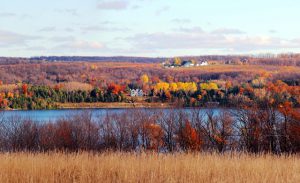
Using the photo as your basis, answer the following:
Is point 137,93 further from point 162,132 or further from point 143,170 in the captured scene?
point 143,170

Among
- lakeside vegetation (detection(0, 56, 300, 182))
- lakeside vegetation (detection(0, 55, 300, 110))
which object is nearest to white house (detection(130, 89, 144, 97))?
lakeside vegetation (detection(0, 55, 300, 110))

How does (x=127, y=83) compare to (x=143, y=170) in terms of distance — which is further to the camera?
(x=127, y=83)

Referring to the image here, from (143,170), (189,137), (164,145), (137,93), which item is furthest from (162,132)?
(137,93)

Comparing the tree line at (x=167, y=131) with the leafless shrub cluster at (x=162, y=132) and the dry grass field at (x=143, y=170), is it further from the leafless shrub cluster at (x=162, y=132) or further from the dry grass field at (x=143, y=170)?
the dry grass field at (x=143, y=170)

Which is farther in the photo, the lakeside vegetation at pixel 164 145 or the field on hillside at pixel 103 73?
the field on hillside at pixel 103 73

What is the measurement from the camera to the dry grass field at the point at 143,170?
899 cm

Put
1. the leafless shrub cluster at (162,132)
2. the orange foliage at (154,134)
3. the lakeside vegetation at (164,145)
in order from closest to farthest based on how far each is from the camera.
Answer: the lakeside vegetation at (164,145) → the leafless shrub cluster at (162,132) → the orange foliage at (154,134)

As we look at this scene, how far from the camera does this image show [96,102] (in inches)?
4045

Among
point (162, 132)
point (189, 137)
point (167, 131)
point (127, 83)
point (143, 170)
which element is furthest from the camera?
point (127, 83)

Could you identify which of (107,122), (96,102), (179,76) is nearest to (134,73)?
(179,76)

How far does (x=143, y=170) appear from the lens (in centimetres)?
977

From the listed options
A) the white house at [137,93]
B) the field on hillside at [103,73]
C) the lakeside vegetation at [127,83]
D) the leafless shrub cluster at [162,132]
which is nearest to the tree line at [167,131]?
the leafless shrub cluster at [162,132]

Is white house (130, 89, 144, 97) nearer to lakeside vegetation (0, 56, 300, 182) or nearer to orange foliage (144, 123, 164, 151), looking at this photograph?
lakeside vegetation (0, 56, 300, 182)

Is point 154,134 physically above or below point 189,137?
below
